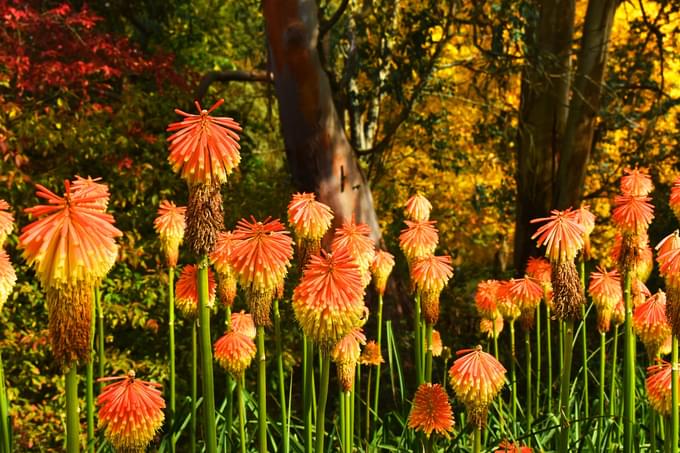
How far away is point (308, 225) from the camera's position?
275cm

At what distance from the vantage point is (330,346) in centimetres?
211

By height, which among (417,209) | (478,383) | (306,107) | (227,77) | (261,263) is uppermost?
(227,77)

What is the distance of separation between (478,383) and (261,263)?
76 centimetres

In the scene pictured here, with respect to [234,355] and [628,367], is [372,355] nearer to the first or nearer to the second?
[234,355]

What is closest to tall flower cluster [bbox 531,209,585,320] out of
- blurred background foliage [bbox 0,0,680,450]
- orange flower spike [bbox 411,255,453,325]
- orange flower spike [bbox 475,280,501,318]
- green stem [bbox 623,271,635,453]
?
green stem [bbox 623,271,635,453]

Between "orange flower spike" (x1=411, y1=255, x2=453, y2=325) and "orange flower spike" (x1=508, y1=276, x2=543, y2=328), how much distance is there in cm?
61

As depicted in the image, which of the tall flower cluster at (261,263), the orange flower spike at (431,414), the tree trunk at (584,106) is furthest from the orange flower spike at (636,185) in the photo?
the tree trunk at (584,106)

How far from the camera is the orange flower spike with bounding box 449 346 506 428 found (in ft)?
7.98

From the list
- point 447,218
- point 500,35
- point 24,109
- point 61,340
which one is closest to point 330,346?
point 61,340

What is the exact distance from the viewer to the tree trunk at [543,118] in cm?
962

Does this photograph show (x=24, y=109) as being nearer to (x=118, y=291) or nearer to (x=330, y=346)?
(x=118, y=291)

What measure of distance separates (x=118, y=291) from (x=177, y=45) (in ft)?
16.1

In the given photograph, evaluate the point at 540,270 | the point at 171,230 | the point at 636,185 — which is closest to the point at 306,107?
the point at 540,270

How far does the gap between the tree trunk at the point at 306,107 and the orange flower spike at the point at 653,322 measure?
4814mm
